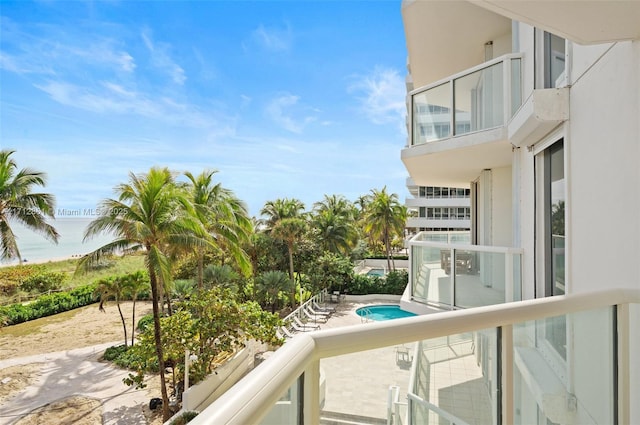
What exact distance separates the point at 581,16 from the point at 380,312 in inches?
1027

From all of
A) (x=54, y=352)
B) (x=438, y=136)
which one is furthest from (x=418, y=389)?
(x=54, y=352)

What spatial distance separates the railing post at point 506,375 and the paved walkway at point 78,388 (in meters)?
14.8

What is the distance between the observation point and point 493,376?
1.71 m

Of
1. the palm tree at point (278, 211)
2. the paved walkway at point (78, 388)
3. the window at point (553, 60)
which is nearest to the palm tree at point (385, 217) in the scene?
the palm tree at point (278, 211)

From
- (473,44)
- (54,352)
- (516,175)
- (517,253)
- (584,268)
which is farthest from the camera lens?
(54,352)

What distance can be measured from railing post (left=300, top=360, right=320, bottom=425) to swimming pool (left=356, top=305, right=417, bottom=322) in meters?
24.1

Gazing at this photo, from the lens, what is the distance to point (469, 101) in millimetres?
6656

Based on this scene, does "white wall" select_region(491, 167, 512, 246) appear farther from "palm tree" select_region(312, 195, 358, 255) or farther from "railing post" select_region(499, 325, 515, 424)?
"palm tree" select_region(312, 195, 358, 255)

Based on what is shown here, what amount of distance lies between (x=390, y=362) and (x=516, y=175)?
591cm

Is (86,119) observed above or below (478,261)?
above

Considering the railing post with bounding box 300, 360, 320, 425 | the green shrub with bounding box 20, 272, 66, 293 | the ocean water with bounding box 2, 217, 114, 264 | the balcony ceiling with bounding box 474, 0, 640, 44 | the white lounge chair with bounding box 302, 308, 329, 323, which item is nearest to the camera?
the railing post with bounding box 300, 360, 320, 425

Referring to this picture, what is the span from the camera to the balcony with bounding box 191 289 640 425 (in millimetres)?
1194

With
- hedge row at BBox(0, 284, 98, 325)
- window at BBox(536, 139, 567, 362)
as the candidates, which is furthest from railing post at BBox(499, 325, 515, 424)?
hedge row at BBox(0, 284, 98, 325)

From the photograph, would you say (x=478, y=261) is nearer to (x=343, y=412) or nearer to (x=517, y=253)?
(x=517, y=253)
